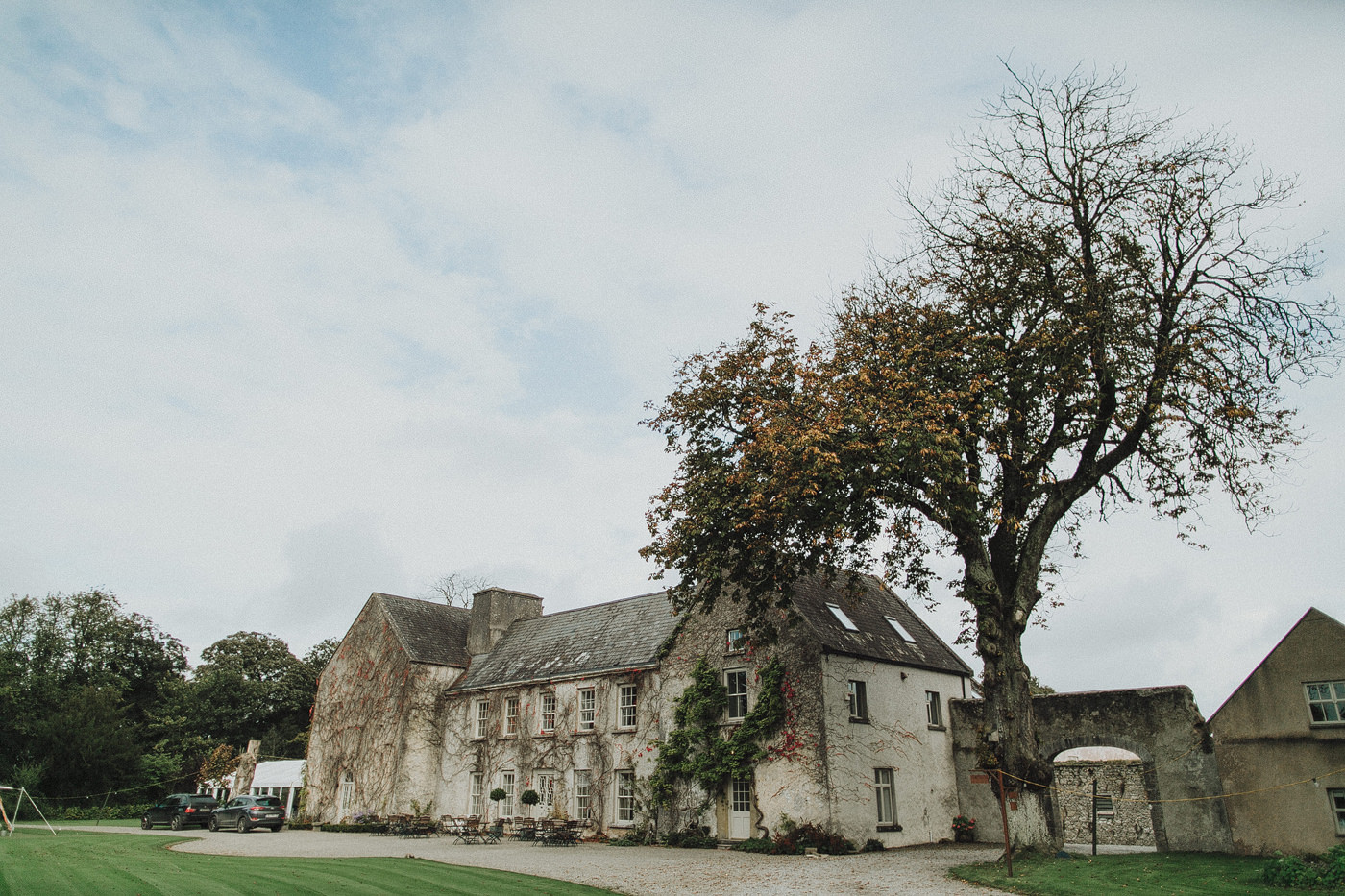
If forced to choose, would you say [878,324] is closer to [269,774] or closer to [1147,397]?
[1147,397]

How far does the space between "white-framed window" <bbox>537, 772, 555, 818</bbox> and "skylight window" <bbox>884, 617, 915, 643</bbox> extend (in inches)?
543

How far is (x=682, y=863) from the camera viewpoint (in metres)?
20.3

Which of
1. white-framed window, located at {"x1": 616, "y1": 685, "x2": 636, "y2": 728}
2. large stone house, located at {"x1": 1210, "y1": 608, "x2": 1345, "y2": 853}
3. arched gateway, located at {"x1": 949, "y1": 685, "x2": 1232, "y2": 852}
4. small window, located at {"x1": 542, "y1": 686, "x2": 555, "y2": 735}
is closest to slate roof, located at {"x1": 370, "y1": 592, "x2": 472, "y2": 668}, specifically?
small window, located at {"x1": 542, "y1": 686, "x2": 555, "y2": 735}

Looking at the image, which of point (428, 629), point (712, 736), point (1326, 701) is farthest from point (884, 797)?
point (428, 629)

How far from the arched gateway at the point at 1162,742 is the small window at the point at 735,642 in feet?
23.9

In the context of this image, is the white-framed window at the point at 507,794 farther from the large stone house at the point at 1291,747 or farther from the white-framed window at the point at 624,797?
the large stone house at the point at 1291,747

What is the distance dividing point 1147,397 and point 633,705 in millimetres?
19068

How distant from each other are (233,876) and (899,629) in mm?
22458

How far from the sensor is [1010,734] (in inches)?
746

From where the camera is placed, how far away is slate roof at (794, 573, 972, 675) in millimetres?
26016

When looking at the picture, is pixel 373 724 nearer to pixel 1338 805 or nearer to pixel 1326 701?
pixel 1338 805

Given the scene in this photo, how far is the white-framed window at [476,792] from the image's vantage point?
33.8 m

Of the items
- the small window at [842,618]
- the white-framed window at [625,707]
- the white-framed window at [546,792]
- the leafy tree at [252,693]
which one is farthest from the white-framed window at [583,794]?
the leafy tree at [252,693]

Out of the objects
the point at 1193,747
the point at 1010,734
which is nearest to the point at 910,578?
the point at 1010,734
